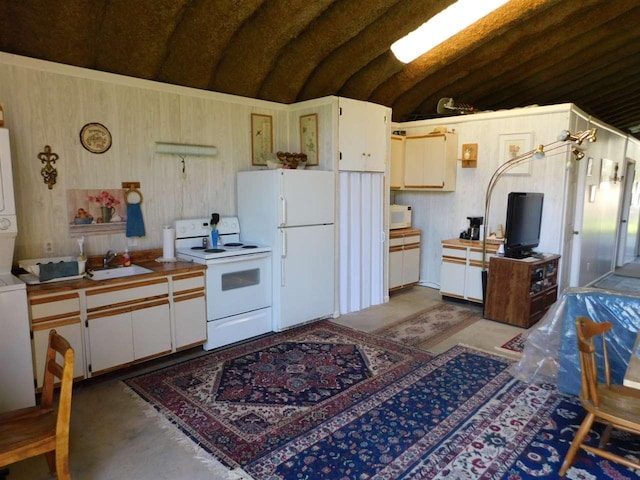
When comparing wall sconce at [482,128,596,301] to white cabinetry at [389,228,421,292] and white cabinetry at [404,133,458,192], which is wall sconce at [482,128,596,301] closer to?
white cabinetry at [404,133,458,192]

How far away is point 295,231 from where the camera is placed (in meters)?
4.25

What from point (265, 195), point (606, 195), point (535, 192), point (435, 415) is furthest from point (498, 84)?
point (435, 415)

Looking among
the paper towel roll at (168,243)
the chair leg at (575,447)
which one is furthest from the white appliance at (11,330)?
the chair leg at (575,447)

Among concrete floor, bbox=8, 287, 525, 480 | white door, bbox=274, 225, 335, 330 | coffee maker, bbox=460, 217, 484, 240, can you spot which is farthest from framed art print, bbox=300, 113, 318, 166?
concrete floor, bbox=8, 287, 525, 480

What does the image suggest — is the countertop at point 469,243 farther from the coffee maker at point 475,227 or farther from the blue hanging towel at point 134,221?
the blue hanging towel at point 134,221

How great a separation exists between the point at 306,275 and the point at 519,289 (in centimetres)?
229

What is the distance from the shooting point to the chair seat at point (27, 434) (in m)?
1.77

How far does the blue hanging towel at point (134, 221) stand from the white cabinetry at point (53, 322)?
0.94 m

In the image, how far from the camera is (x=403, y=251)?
5828 mm

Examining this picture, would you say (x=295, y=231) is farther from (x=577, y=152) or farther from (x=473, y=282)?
(x=577, y=152)

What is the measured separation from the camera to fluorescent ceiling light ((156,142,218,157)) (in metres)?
3.94

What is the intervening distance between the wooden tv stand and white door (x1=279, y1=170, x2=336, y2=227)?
195 centimetres

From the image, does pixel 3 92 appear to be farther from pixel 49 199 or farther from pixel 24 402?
pixel 24 402

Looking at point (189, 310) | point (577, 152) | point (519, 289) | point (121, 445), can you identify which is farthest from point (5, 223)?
point (577, 152)
